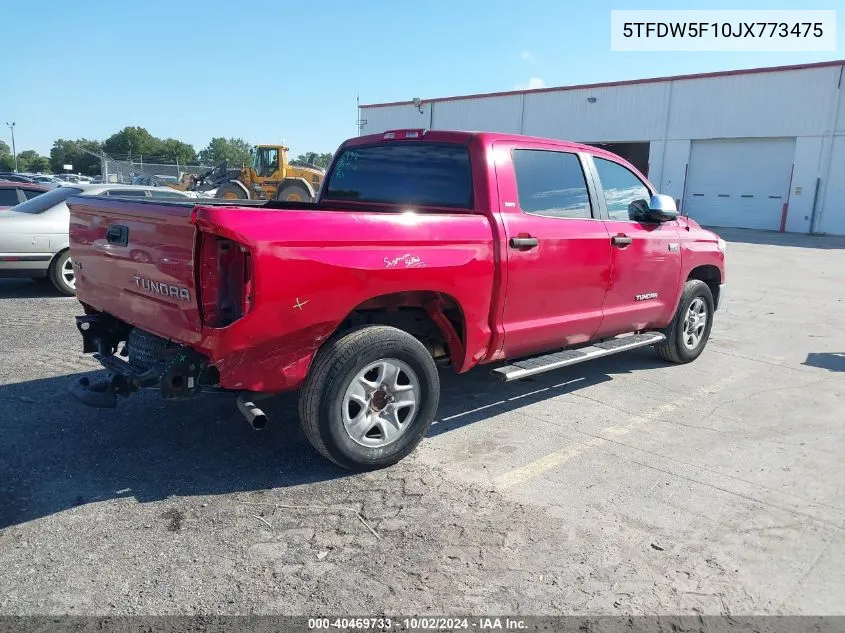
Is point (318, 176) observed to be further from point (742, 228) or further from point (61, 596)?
point (61, 596)

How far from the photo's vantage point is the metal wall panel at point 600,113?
3167 cm

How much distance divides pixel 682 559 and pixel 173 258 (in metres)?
2.88

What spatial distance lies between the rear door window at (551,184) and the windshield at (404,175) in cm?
41

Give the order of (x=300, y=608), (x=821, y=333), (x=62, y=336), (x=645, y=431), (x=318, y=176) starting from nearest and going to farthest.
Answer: (x=300, y=608)
(x=645, y=431)
(x=62, y=336)
(x=821, y=333)
(x=318, y=176)

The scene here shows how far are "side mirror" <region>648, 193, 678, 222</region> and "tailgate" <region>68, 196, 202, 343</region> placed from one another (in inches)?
141

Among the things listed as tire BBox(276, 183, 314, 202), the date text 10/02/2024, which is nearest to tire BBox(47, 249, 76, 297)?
the date text 10/02/2024

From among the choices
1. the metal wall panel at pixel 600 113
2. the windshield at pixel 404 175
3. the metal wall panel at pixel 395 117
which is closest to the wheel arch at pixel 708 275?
the windshield at pixel 404 175

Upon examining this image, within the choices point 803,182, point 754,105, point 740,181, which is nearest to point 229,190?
point 740,181

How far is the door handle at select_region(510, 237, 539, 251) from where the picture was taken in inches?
175

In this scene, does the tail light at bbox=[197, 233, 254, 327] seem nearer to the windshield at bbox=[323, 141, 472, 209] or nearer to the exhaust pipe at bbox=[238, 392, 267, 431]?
the exhaust pipe at bbox=[238, 392, 267, 431]

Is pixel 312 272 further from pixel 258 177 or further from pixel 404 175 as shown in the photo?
pixel 258 177

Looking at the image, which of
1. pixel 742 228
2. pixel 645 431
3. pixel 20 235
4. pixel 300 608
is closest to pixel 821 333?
pixel 645 431

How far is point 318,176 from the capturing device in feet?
95.2

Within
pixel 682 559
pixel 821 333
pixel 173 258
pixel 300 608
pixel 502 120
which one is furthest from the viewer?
pixel 502 120
